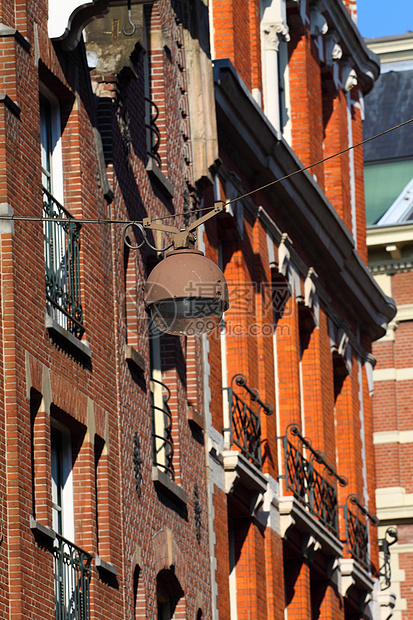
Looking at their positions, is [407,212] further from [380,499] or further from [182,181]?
[182,181]

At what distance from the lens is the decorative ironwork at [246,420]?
77.5 feet

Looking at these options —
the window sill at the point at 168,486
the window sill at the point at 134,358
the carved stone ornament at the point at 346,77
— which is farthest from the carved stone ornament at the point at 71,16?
the carved stone ornament at the point at 346,77

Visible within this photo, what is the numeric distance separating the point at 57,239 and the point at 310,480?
1162 centimetres

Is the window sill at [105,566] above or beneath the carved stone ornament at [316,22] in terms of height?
beneath

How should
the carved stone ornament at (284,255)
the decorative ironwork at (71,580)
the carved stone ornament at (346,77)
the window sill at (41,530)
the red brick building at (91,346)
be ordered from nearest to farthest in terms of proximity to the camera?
the window sill at (41,530) < the red brick building at (91,346) < the decorative ironwork at (71,580) < the carved stone ornament at (284,255) < the carved stone ornament at (346,77)

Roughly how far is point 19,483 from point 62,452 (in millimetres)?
2359

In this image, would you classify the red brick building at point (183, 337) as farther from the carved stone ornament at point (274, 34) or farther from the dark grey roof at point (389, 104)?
the dark grey roof at point (389, 104)

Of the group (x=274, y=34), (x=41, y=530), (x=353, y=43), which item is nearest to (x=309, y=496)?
(x=274, y=34)

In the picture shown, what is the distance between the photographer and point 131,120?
19984 mm

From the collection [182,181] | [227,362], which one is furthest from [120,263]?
[227,362]

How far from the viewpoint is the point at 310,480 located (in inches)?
1083

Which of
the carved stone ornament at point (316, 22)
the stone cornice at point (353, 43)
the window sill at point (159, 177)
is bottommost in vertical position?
the window sill at point (159, 177)

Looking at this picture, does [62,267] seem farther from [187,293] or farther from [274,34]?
[274,34]

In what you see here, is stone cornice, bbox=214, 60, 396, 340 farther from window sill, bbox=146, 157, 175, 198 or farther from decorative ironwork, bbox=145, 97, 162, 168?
window sill, bbox=146, 157, 175, 198
